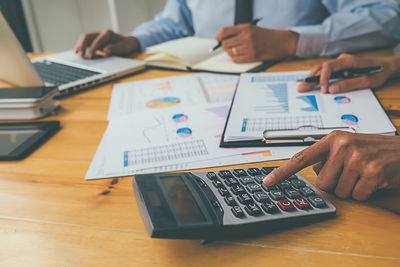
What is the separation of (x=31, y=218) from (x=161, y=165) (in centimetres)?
18

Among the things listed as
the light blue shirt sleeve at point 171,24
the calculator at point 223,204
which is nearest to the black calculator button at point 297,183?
the calculator at point 223,204

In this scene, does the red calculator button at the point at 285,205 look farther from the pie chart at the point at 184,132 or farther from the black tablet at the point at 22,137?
the black tablet at the point at 22,137

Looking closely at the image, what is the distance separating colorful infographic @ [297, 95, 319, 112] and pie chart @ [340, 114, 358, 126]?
0.18 ft

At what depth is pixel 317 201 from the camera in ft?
1.22

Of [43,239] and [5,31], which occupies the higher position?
[5,31]

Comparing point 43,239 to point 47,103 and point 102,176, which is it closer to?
point 102,176

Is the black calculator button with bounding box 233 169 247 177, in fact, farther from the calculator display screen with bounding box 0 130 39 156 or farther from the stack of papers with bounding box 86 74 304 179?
the calculator display screen with bounding box 0 130 39 156

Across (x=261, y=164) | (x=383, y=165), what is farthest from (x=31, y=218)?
(x=383, y=165)

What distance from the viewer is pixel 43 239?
0.38 meters

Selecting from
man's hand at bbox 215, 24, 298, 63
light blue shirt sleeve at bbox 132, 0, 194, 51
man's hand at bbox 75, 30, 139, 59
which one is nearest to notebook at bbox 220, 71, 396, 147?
man's hand at bbox 215, 24, 298, 63

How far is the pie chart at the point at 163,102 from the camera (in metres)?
0.74

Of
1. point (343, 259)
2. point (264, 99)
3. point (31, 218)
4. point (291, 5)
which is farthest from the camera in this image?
point (291, 5)

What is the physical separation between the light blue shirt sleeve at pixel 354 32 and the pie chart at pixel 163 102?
43cm

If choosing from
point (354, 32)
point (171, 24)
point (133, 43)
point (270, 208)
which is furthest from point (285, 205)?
point (171, 24)
